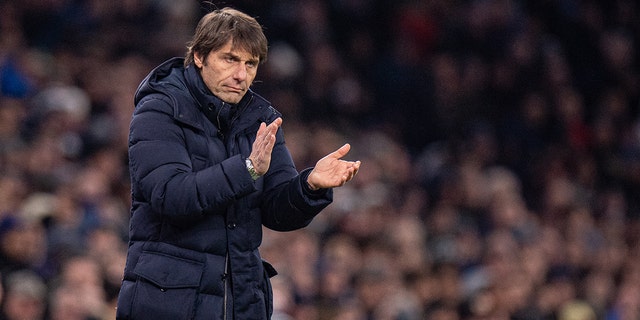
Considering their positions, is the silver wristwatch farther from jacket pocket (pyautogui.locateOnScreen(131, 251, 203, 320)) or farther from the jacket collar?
jacket pocket (pyautogui.locateOnScreen(131, 251, 203, 320))

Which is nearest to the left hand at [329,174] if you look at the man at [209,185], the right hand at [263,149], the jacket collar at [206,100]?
the man at [209,185]

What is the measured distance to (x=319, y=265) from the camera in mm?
8383

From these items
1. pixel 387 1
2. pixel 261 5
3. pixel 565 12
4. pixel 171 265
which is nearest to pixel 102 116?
pixel 261 5

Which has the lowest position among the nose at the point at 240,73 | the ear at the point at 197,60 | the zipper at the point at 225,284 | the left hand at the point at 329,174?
the zipper at the point at 225,284

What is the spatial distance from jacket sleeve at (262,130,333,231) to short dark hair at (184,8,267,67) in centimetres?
41

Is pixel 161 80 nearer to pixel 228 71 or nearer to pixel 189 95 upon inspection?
pixel 189 95

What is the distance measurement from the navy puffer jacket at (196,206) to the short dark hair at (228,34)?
102 millimetres

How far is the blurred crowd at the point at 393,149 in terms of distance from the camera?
7559 mm

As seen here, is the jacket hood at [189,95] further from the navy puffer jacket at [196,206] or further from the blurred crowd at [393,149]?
the blurred crowd at [393,149]

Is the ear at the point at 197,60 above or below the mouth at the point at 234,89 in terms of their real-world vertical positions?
above

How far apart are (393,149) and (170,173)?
7.44 m

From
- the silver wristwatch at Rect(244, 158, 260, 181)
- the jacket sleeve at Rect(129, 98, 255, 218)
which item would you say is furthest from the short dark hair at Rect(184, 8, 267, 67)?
the silver wristwatch at Rect(244, 158, 260, 181)

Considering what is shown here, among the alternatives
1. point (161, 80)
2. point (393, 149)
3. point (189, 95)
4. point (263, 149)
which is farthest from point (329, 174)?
point (393, 149)

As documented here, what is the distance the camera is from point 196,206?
352 centimetres
